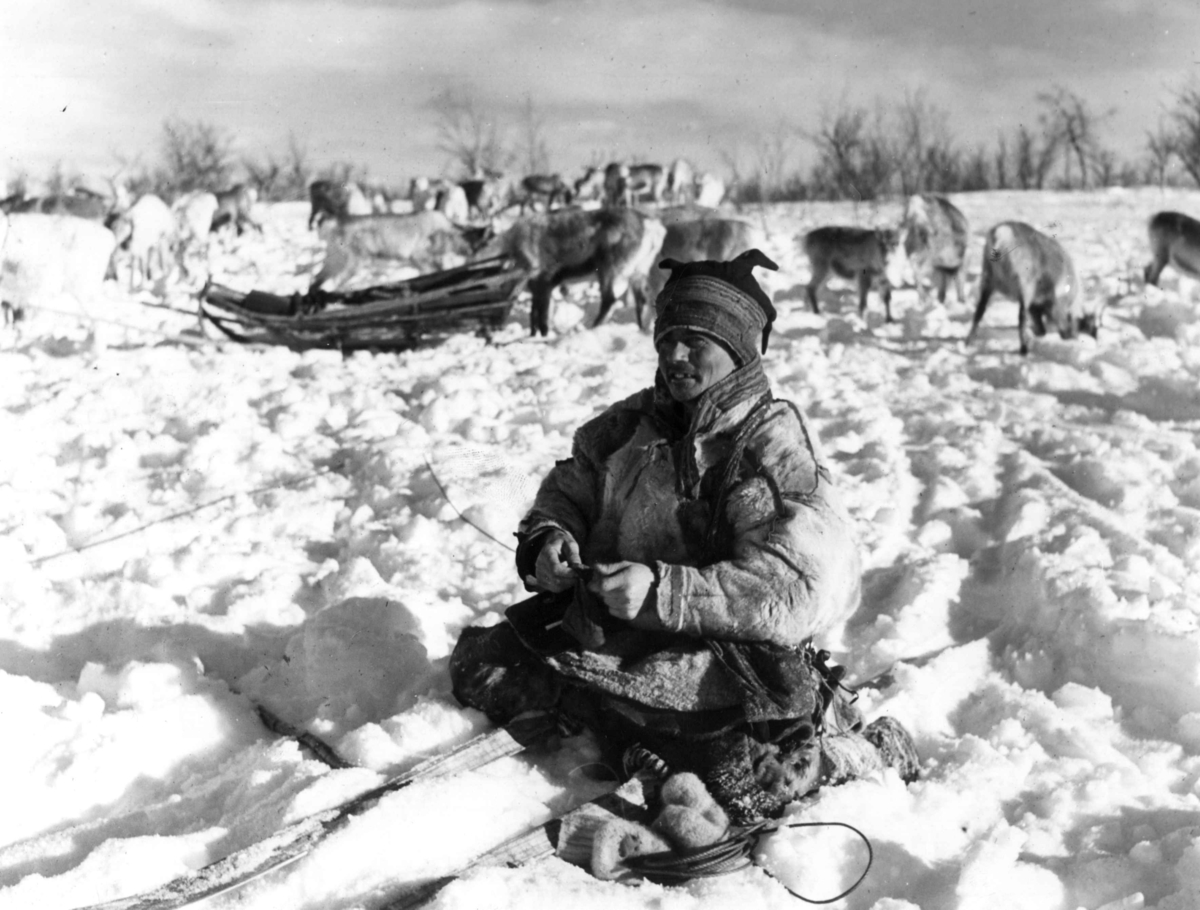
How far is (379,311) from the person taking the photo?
10.4m

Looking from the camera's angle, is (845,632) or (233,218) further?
(233,218)

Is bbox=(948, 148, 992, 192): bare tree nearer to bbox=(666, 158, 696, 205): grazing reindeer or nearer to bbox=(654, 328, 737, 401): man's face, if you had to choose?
bbox=(666, 158, 696, 205): grazing reindeer

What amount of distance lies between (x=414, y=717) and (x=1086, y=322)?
25.2ft

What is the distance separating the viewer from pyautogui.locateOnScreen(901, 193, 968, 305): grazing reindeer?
11930mm

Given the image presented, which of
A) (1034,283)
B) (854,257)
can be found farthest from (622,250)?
(1034,283)

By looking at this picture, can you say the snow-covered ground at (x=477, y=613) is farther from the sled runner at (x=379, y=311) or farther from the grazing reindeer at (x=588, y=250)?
the grazing reindeer at (x=588, y=250)

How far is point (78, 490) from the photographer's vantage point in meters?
6.45

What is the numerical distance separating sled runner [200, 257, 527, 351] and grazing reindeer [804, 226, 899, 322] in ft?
8.30

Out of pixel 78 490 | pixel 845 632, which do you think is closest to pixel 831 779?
pixel 845 632

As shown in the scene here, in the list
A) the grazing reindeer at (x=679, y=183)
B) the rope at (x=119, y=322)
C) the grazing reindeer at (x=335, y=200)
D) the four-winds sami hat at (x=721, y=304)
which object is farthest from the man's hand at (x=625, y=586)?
the grazing reindeer at (x=679, y=183)

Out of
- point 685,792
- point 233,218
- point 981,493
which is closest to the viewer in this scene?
point 685,792

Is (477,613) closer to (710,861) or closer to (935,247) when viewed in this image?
(710,861)

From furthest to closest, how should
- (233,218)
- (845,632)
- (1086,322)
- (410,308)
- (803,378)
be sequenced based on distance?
(233,218)
(410,308)
(1086,322)
(803,378)
(845,632)

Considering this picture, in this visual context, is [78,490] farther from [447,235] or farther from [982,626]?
[447,235]
